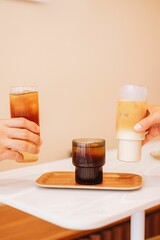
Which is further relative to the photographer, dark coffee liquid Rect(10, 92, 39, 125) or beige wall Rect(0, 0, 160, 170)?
beige wall Rect(0, 0, 160, 170)

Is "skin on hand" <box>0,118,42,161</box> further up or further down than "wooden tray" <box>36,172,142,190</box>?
further up

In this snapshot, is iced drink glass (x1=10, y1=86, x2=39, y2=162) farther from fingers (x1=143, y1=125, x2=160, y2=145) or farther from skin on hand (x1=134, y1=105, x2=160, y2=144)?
fingers (x1=143, y1=125, x2=160, y2=145)

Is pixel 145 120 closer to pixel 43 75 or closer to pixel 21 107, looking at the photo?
pixel 21 107

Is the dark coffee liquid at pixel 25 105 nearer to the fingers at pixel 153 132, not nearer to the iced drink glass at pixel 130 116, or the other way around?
the iced drink glass at pixel 130 116

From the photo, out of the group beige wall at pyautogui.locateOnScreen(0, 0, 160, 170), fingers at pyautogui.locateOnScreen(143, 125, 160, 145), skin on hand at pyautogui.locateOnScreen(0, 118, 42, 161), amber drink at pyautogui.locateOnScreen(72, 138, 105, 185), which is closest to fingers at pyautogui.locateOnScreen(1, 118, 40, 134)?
skin on hand at pyautogui.locateOnScreen(0, 118, 42, 161)

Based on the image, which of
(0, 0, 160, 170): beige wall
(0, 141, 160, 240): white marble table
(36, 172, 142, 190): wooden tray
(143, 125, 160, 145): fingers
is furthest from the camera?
(0, 0, 160, 170): beige wall

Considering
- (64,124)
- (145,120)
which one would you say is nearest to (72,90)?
(64,124)
